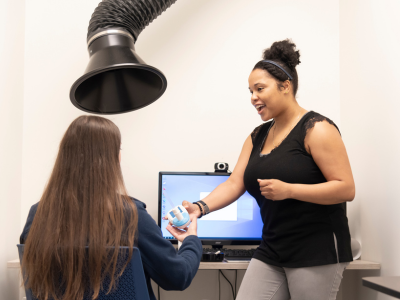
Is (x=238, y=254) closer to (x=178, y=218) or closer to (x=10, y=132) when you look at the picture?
(x=178, y=218)

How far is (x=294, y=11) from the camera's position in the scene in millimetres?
2674

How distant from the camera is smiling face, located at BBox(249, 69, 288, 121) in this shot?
171cm

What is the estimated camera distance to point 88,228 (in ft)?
3.33

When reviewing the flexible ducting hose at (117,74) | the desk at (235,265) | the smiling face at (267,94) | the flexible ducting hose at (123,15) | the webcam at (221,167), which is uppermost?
the flexible ducting hose at (123,15)

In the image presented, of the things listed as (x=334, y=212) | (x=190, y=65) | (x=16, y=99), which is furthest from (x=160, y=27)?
(x=334, y=212)

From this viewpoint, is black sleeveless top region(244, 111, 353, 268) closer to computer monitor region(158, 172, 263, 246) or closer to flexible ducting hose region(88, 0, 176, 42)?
computer monitor region(158, 172, 263, 246)

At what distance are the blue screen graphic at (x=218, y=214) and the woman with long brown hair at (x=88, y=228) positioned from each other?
1144 millimetres

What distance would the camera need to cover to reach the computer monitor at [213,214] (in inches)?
90.7

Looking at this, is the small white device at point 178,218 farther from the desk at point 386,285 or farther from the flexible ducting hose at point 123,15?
the flexible ducting hose at point 123,15

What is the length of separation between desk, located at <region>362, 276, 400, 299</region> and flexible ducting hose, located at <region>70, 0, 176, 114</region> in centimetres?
136

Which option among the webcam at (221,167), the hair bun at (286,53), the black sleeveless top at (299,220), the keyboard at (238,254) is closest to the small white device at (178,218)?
the black sleeveless top at (299,220)

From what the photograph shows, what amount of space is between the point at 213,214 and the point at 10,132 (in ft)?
4.31

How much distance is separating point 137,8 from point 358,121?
58.0 inches

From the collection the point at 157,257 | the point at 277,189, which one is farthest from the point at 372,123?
the point at 157,257
